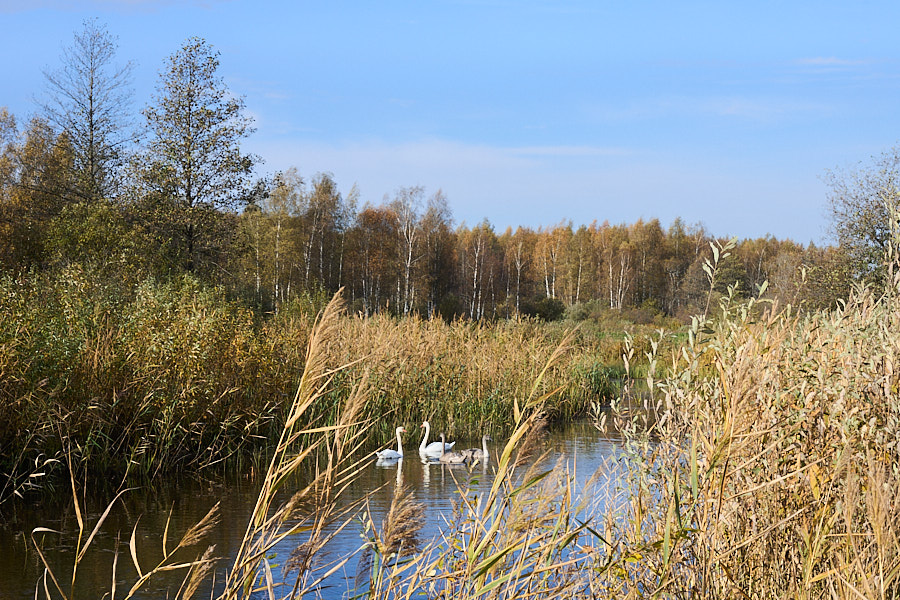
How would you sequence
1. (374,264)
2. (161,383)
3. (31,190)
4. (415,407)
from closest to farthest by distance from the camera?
(161,383) → (415,407) → (31,190) → (374,264)

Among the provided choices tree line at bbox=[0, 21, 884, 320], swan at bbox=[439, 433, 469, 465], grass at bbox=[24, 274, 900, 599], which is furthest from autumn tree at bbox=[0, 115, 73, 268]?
grass at bbox=[24, 274, 900, 599]

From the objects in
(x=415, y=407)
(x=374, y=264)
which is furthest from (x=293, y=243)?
(x=415, y=407)

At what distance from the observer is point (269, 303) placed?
2631cm

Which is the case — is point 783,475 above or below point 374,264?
below

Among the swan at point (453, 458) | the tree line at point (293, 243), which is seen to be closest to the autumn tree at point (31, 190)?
the tree line at point (293, 243)

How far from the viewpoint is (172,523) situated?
296 inches

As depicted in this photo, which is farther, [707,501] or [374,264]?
[374,264]

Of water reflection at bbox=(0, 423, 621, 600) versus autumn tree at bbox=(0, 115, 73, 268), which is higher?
autumn tree at bbox=(0, 115, 73, 268)

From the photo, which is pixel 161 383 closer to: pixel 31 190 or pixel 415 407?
pixel 415 407

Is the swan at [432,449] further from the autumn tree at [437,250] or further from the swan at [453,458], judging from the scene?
the autumn tree at [437,250]

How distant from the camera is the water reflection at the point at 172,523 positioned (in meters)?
6.11

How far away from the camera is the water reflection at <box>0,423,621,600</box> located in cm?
611

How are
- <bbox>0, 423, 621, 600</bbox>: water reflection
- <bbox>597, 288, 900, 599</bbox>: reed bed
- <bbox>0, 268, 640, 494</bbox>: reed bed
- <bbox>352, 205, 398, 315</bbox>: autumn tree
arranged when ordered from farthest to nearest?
<bbox>352, 205, 398, 315</bbox>: autumn tree, <bbox>0, 268, 640, 494</bbox>: reed bed, <bbox>0, 423, 621, 600</bbox>: water reflection, <bbox>597, 288, 900, 599</bbox>: reed bed

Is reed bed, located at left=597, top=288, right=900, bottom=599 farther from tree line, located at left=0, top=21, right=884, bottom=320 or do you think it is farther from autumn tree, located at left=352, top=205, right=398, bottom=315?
autumn tree, located at left=352, top=205, right=398, bottom=315
